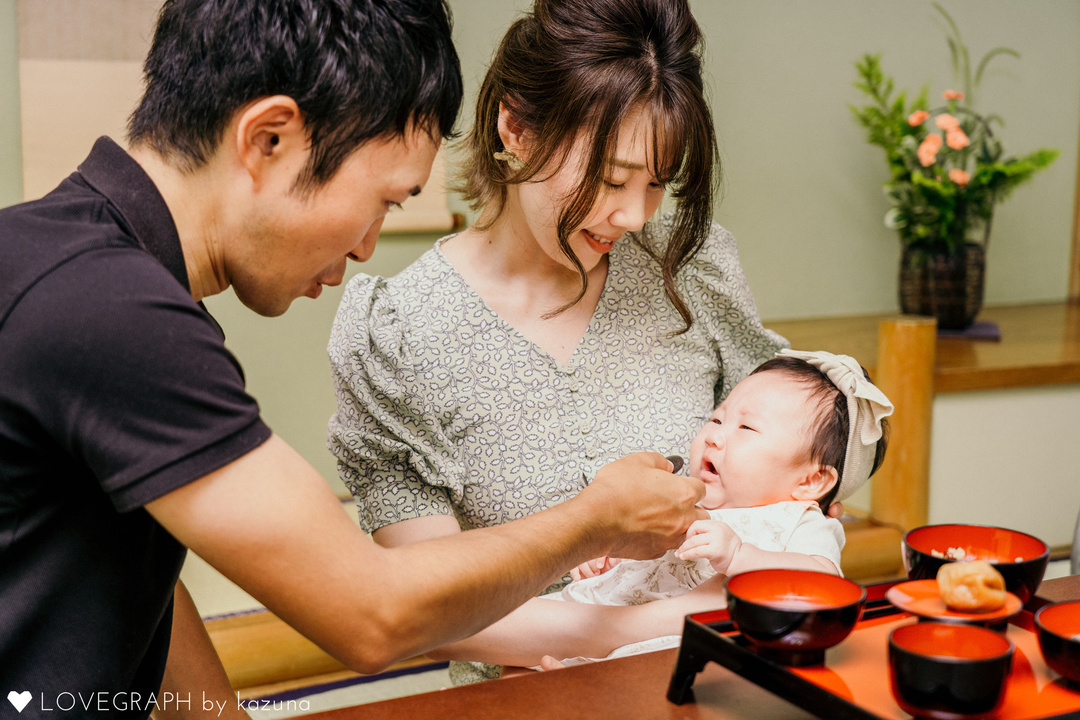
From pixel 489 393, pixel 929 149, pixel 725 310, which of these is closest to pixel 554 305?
pixel 489 393

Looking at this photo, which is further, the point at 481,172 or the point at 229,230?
the point at 481,172

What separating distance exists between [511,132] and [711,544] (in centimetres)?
74

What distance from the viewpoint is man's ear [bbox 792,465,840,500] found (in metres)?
A: 1.51

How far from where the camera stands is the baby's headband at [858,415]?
149cm

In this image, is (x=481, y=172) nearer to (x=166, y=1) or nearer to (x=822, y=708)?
(x=166, y=1)

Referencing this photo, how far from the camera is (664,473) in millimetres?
1195

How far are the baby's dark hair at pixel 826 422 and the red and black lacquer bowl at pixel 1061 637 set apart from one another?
67 centimetres

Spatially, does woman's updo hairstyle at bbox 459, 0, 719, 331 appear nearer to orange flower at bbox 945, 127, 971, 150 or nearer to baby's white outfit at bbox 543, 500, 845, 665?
baby's white outfit at bbox 543, 500, 845, 665

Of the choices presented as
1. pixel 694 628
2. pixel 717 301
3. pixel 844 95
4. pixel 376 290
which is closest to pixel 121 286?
pixel 694 628

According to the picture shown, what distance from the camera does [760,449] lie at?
4.91ft

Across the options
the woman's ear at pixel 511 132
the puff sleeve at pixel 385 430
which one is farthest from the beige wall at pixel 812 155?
the puff sleeve at pixel 385 430

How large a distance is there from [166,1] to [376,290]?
636 millimetres

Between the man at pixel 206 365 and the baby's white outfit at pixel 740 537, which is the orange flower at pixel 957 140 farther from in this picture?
the man at pixel 206 365

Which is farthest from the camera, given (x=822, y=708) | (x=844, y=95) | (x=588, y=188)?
(x=844, y=95)
